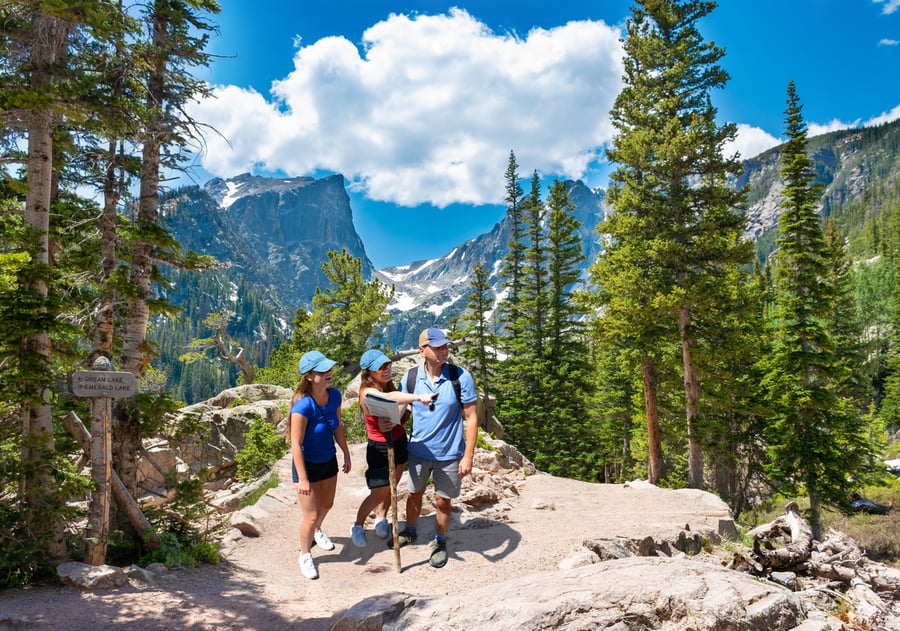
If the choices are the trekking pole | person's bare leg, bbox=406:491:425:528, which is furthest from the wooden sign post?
person's bare leg, bbox=406:491:425:528

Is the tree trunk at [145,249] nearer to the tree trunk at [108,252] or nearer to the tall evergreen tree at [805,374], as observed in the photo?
the tree trunk at [108,252]

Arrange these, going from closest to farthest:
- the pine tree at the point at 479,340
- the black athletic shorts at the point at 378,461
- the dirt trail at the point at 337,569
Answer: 1. the dirt trail at the point at 337,569
2. the black athletic shorts at the point at 378,461
3. the pine tree at the point at 479,340

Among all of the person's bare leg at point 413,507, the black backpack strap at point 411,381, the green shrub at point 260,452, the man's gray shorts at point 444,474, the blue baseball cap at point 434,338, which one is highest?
the blue baseball cap at point 434,338

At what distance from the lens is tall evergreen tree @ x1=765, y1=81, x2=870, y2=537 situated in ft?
48.6

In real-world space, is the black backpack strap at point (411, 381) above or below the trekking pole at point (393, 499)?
above

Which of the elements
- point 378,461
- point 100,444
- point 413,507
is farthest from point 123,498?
point 413,507

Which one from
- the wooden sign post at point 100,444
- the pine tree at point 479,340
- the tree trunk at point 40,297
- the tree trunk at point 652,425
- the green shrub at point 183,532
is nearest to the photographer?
the tree trunk at point 40,297

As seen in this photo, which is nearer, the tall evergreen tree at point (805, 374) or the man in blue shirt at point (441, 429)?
the man in blue shirt at point (441, 429)

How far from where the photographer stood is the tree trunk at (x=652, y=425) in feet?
52.1

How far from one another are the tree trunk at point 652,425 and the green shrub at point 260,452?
12031mm

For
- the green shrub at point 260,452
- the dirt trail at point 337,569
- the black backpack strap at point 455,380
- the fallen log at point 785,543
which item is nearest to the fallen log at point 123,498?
the dirt trail at point 337,569

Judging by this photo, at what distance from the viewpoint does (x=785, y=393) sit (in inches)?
614

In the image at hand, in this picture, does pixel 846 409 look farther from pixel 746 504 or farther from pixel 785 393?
pixel 746 504

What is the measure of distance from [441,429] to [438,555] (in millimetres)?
1421
